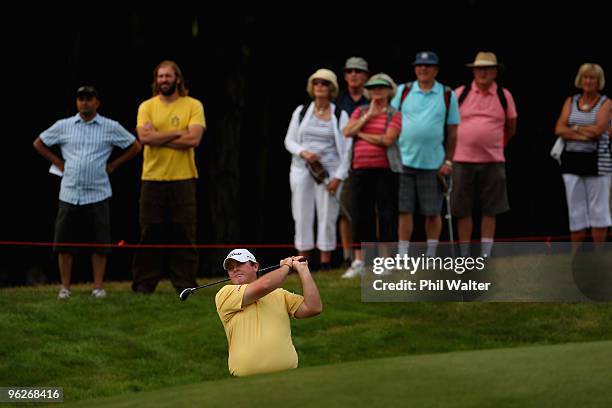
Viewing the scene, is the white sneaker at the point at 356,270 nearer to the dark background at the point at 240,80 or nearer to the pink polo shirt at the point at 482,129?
the pink polo shirt at the point at 482,129

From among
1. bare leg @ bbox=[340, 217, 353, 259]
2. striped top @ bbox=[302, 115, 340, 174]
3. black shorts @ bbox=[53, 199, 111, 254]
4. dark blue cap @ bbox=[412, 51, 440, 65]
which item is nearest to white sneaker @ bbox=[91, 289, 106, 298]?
black shorts @ bbox=[53, 199, 111, 254]

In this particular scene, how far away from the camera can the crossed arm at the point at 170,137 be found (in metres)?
15.8

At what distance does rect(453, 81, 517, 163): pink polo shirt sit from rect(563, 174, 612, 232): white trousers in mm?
775

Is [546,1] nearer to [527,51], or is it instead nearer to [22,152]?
[527,51]

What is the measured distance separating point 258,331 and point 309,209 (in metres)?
6.34

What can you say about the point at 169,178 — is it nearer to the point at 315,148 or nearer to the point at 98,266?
the point at 98,266

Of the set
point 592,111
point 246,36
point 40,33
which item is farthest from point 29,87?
point 592,111

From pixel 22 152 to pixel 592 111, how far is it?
5.99 meters

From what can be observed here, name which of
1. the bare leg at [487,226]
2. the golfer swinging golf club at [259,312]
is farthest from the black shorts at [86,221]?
the golfer swinging golf club at [259,312]

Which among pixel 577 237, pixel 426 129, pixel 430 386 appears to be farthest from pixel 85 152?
pixel 430 386

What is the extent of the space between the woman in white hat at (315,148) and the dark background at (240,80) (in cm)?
242

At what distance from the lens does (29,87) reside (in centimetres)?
1895

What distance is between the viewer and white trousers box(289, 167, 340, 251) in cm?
1714

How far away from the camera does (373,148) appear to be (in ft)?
53.8
